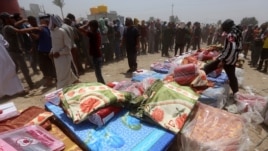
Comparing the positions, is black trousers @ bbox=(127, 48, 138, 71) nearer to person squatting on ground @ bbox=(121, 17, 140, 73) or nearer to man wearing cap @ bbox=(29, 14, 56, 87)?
person squatting on ground @ bbox=(121, 17, 140, 73)

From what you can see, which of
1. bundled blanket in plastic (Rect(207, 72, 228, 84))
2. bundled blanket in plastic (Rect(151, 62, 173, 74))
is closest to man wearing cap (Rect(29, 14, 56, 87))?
bundled blanket in plastic (Rect(151, 62, 173, 74))

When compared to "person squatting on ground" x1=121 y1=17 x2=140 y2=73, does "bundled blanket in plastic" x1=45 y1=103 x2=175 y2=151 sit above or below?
below

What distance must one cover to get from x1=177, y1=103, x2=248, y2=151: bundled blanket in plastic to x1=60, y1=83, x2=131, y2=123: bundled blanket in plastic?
734mm

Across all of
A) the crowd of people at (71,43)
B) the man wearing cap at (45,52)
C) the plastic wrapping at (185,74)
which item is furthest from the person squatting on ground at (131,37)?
the plastic wrapping at (185,74)

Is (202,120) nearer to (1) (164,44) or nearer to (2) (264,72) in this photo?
(2) (264,72)

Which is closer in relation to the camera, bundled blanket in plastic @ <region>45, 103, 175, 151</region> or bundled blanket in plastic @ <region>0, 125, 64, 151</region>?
bundled blanket in plastic @ <region>0, 125, 64, 151</region>

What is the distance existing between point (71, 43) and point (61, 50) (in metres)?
1.10

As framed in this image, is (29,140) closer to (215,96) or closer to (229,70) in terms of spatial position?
(215,96)

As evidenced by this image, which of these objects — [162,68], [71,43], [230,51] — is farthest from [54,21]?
[230,51]

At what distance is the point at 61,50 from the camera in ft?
11.7

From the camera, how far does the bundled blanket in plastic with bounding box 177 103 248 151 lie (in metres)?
1.78

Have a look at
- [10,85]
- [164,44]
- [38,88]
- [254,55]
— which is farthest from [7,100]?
[254,55]

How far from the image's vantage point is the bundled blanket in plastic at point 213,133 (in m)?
1.78

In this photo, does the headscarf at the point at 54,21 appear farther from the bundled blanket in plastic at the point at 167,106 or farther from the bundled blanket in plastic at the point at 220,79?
the bundled blanket in plastic at the point at 220,79
